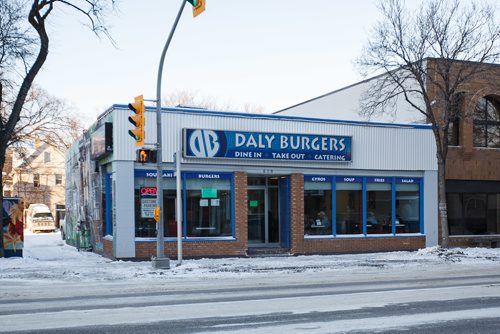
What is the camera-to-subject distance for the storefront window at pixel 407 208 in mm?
23641

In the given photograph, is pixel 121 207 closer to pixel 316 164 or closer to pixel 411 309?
pixel 316 164

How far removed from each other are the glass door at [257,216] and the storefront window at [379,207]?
4138 millimetres

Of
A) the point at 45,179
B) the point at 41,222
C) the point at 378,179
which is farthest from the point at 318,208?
Result: the point at 45,179

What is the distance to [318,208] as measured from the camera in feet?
73.4

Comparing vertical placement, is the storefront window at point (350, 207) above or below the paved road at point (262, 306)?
above

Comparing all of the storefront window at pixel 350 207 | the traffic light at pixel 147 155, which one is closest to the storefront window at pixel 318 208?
the storefront window at pixel 350 207

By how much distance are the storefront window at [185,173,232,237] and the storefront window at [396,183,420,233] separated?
7152mm

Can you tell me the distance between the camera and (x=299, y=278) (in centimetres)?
1574

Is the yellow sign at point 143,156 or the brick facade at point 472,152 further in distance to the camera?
the brick facade at point 472,152

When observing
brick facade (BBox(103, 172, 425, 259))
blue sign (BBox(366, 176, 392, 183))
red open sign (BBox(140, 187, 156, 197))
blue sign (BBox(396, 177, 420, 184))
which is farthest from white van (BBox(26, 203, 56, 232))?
blue sign (BBox(396, 177, 420, 184))

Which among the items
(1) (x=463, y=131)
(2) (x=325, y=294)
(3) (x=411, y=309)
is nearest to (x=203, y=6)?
(2) (x=325, y=294)

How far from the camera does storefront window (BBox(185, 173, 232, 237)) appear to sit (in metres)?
20.4

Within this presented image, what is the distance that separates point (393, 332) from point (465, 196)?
61.3 feet

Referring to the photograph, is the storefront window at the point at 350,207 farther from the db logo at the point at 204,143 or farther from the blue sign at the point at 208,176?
the db logo at the point at 204,143
